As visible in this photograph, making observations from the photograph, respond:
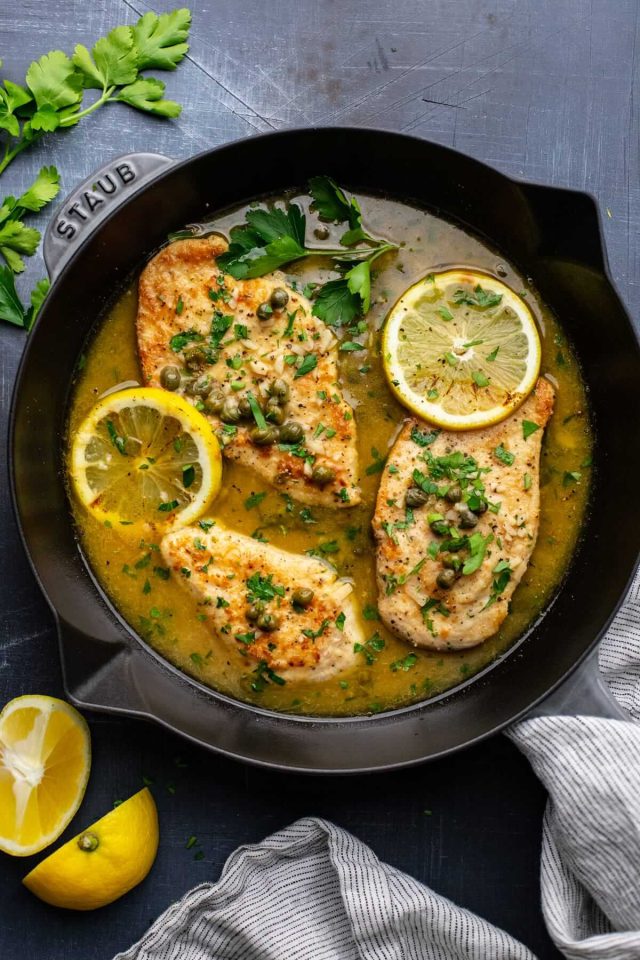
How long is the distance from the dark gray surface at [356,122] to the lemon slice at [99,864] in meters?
0.16

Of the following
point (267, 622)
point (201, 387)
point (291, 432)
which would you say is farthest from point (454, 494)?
point (201, 387)

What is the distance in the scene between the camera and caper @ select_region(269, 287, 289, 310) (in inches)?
188

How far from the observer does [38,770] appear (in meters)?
4.63

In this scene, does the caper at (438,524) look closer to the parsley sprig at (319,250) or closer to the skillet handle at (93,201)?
the parsley sprig at (319,250)

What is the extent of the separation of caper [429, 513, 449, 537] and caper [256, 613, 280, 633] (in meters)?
0.88

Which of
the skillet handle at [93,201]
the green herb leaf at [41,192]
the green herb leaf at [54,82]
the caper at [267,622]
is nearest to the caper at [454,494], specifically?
the caper at [267,622]

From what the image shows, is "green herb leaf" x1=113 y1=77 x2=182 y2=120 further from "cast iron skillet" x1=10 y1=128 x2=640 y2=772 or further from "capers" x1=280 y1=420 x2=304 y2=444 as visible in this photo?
"capers" x1=280 y1=420 x2=304 y2=444

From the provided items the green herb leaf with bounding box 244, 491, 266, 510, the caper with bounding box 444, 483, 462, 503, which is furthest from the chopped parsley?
the green herb leaf with bounding box 244, 491, 266, 510

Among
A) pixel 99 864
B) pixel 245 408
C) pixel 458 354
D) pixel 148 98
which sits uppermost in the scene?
pixel 148 98

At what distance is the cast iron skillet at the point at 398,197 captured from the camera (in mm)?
4469

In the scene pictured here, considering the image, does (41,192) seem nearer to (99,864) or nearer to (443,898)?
(99,864)

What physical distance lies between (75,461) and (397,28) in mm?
2724

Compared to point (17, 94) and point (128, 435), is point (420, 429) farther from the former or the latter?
point (17, 94)

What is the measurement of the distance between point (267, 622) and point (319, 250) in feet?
6.10
